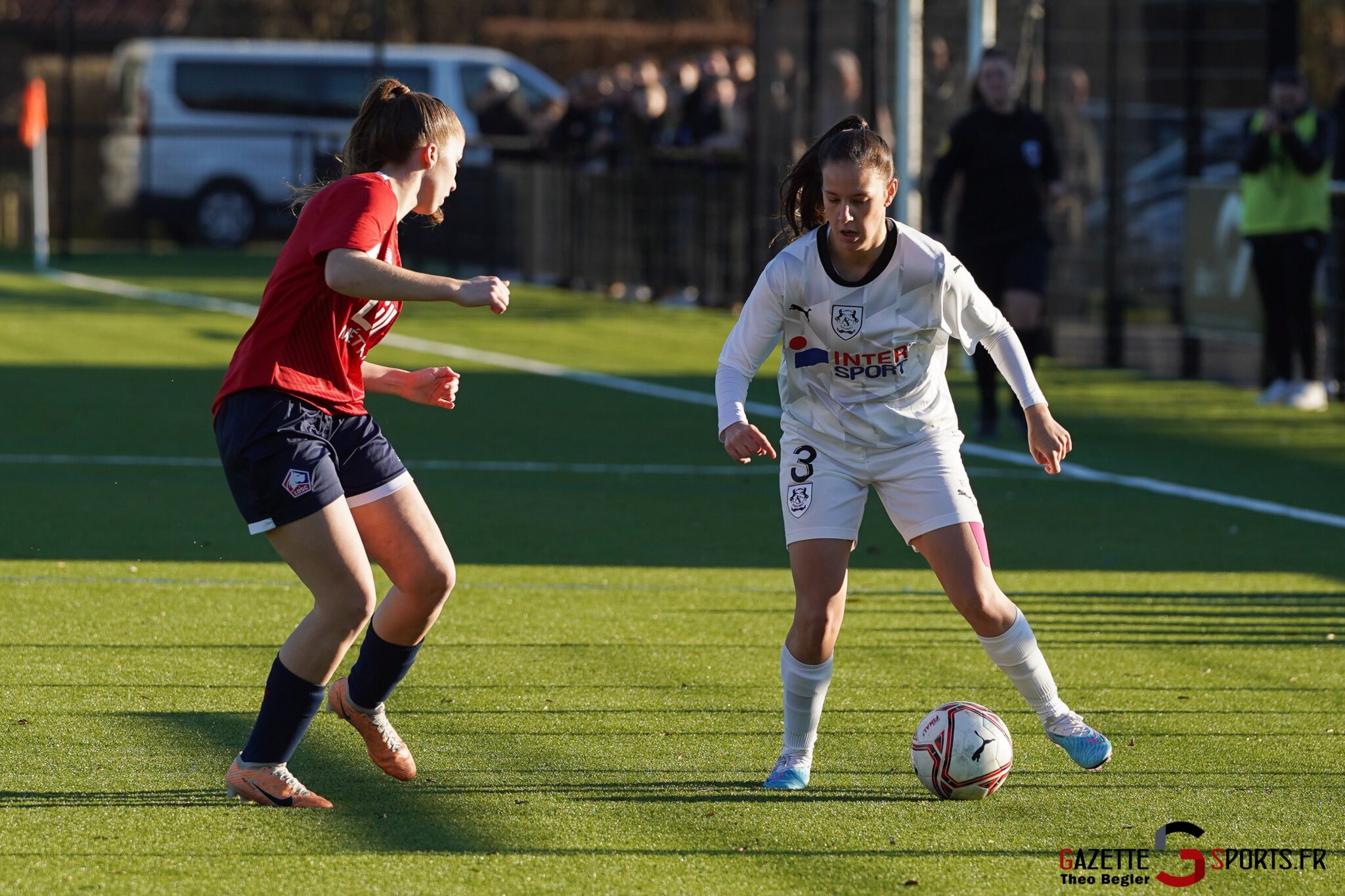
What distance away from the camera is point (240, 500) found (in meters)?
4.95

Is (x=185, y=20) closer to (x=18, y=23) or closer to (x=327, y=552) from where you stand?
(x=18, y=23)

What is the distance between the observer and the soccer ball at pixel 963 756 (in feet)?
16.9

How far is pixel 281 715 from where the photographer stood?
199 inches

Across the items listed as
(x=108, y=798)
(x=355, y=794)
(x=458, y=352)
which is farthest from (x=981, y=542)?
(x=458, y=352)

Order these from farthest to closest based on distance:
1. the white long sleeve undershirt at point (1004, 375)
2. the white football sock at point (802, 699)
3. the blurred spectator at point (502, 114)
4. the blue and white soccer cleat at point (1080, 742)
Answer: the blurred spectator at point (502, 114)
the blue and white soccer cleat at point (1080, 742)
the white football sock at point (802, 699)
the white long sleeve undershirt at point (1004, 375)

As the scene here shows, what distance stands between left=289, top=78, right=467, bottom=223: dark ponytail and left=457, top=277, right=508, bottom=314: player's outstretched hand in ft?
1.49

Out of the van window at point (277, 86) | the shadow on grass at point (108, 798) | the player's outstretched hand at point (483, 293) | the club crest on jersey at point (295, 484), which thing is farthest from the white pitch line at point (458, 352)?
the player's outstretched hand at point (483, 293)

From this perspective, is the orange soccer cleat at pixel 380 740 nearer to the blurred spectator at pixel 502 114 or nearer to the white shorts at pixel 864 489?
the white shorts at pixel 864 489

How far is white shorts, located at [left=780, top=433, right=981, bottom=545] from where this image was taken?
5.23 meters

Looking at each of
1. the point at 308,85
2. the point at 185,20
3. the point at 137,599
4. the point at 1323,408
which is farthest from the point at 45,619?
the point at 185,20

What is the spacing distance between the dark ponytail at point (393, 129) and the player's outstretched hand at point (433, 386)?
58 centimetres

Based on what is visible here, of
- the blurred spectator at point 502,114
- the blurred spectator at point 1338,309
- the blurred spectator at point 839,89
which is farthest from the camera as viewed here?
the blurred spectator at point 502,114

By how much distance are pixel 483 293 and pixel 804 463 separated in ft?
3.43

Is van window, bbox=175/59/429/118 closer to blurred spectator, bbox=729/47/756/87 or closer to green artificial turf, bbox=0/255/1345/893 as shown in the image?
blurred spectator, bbox=729/47/756/87
